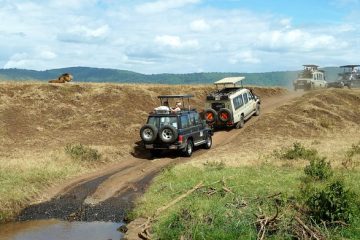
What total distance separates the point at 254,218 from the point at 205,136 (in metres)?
12.4

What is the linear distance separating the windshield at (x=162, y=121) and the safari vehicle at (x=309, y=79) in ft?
90.2

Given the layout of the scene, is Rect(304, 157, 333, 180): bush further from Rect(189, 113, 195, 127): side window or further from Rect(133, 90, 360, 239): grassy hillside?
Rect(189, 113, 195, 127): side window

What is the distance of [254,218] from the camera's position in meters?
11.6

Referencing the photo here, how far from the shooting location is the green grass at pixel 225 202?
37.1 feet

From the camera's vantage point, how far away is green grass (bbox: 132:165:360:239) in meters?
11.3

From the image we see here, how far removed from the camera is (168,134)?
21172 mm

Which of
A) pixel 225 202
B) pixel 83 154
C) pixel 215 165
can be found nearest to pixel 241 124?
pixel 215 165

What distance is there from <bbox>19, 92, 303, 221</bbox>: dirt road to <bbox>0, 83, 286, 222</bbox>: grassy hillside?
0.65 metres

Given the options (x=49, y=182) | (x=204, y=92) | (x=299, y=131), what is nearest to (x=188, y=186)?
(x=49, y=182)

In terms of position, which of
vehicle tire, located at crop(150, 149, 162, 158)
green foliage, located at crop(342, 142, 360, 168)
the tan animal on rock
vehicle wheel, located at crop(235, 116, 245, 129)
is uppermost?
the tan animal on rock

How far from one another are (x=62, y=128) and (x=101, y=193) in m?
11.6

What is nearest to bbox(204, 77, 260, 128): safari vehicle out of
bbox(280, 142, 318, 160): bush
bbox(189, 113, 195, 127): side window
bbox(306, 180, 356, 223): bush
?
bbox(189, 113, 195, 127): side window

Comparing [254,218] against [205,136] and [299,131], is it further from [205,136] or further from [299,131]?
[299,131]

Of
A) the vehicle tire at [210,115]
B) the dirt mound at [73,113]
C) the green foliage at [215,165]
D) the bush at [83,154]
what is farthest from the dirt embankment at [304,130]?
the dirt mound at [73,113]
